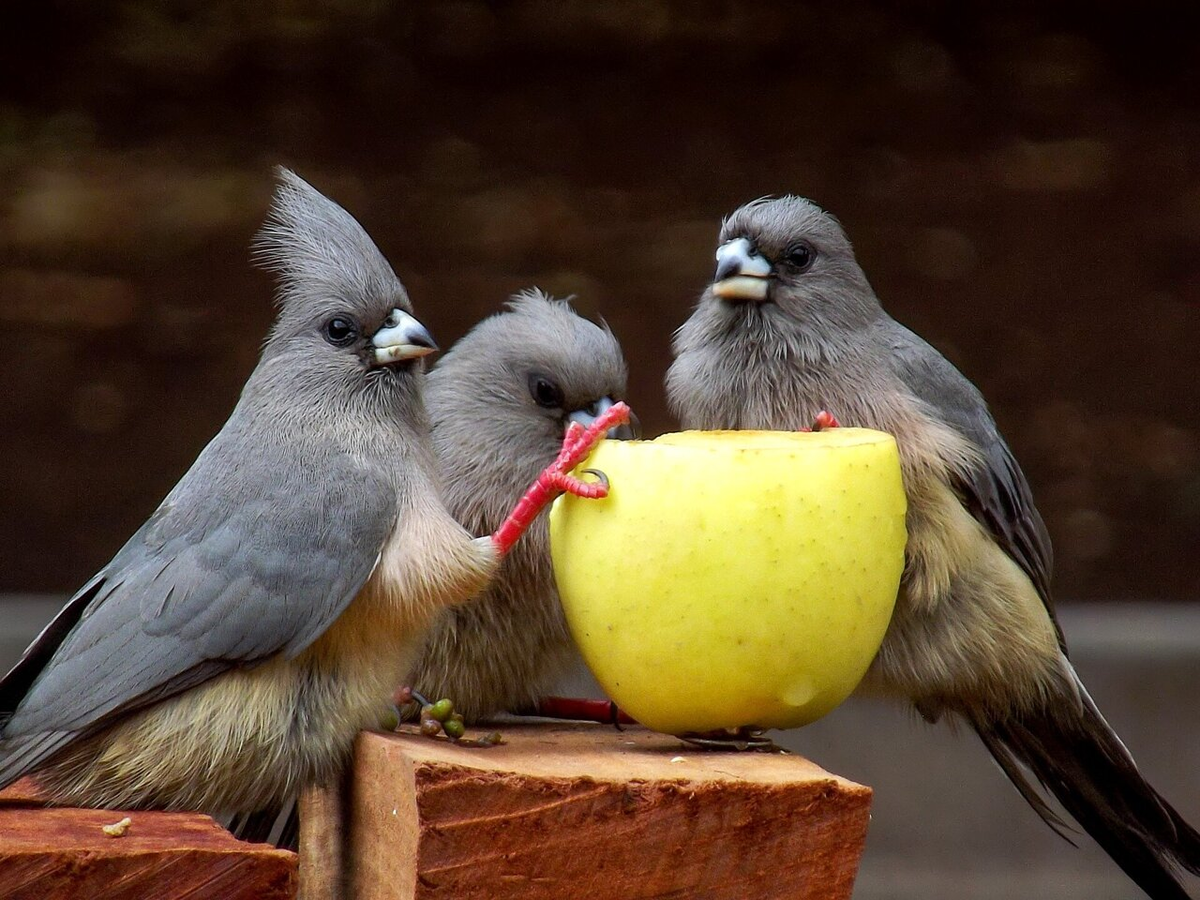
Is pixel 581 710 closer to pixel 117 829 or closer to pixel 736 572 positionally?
pixel 736 572

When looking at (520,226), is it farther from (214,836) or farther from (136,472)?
(214,836)

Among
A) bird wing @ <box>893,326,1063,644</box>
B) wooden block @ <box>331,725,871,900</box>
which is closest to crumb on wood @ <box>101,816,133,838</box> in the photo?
wooden block @ <box>331,725,871,900</box>

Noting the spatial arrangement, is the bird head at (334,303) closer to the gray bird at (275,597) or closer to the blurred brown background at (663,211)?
the gray bird at (275,597)

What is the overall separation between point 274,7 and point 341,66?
25cm

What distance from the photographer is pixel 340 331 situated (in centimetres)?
204

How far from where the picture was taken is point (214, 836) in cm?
165

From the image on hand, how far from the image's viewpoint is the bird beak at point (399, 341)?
6.55 feet

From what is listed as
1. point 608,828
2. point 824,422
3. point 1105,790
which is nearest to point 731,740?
point 608,828

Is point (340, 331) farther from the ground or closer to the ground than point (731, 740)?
farther from the ground

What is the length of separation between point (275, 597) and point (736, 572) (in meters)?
0.58

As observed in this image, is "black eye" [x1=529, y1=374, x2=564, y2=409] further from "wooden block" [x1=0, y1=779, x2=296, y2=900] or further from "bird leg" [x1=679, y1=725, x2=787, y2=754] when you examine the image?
"wooden block" [x1=0, y1=779, x2=296, y2=900]

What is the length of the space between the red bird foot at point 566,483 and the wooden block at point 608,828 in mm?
308

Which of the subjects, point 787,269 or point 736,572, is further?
point 787,269

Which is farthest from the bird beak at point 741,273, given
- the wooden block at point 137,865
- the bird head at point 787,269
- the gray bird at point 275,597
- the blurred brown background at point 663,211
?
the blurred brown background at point 663,211
